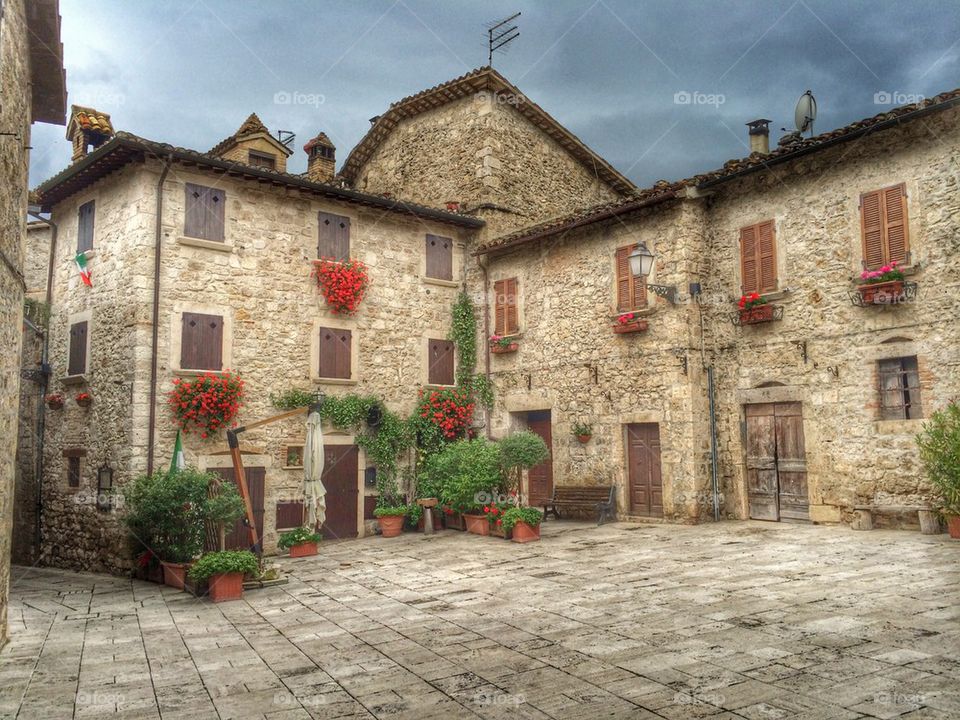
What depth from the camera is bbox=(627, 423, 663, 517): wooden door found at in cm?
1421

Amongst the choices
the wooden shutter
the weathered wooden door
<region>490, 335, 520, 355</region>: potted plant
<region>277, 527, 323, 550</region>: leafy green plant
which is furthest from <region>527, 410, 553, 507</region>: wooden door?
the wooden shutter

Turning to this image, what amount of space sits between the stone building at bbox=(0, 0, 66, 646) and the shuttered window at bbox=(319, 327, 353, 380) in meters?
7.44

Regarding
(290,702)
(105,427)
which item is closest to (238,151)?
(105,427)

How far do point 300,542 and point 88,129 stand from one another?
10038 millimetres

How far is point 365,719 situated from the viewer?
16.5ft

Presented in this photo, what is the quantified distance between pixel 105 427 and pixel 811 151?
1355 cm

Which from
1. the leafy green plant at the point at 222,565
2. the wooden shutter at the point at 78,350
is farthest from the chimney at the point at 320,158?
the leafy green plant at the point at 222,565

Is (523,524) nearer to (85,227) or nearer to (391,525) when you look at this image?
(391,525)

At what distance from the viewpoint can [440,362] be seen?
1755 cm

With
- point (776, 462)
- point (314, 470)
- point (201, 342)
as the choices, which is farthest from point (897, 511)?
point (201, 342)

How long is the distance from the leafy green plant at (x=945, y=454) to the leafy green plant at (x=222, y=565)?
382 inches

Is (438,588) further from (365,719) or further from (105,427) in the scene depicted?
(105,427)

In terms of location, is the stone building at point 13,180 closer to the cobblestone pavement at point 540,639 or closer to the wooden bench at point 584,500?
the cobblestone pavement at point 540,639

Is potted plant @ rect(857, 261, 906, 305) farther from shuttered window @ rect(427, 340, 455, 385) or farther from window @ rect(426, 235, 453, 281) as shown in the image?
window @ rect(426, 235, 453, 281)
